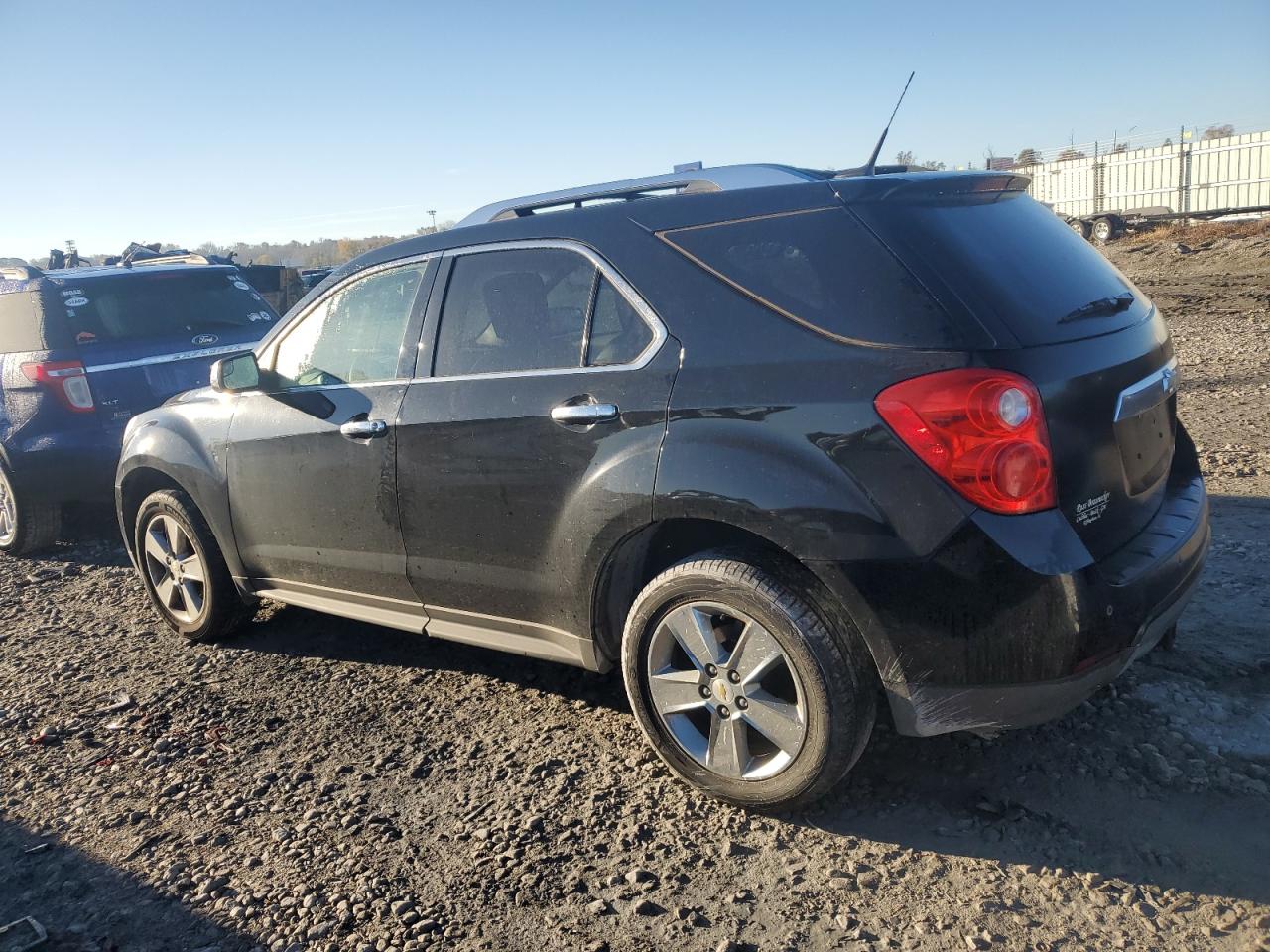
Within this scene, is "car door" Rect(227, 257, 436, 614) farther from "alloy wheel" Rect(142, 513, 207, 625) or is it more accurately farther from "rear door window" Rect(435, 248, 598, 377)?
"alloy wheel" Rect(142, 513, 207, 625)

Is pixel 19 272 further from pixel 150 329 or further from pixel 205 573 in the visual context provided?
pixel 205 573

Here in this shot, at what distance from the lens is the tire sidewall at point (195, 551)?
473 cm

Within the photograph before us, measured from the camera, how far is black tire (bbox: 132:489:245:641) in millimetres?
4730

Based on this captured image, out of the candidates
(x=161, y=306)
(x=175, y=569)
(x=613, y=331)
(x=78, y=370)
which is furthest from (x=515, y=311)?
(x=161, y=306)

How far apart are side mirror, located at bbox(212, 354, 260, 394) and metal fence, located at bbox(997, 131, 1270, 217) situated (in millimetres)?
23942

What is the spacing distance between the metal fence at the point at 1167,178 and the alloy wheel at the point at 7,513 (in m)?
23.5

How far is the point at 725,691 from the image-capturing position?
3.01 metres

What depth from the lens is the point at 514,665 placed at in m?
4.36

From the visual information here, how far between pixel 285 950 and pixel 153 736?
1.65 metres

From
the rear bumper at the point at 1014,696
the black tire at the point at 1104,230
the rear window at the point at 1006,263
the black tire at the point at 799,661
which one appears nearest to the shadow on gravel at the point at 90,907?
the black tire at the point at 799,661

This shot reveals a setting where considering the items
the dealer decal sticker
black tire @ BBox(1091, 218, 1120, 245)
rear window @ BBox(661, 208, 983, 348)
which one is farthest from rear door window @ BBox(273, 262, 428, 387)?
black tire @ BBox(1091, 218, 1120, 245)

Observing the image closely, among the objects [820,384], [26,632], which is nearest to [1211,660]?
[820,384]

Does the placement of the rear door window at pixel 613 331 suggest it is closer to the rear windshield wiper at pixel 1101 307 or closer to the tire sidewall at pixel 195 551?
the rear windshield wiper at pixel 1101 307

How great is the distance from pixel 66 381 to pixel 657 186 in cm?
479
